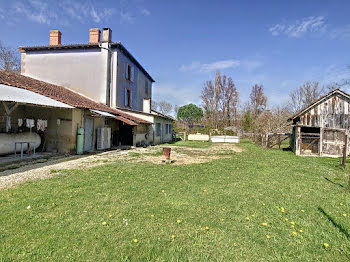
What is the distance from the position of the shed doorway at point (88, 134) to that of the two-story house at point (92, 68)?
11.9ft

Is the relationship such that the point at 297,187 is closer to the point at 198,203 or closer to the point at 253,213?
the point at 253,213

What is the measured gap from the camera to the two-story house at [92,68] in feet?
51.6

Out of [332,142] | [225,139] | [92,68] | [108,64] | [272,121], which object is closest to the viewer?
[332,142]

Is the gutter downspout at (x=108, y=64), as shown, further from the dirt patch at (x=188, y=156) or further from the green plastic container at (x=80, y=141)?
the dirt patch at (x=188, y=156)

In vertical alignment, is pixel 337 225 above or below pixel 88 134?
below

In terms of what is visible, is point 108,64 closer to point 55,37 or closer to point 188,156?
point 55,37

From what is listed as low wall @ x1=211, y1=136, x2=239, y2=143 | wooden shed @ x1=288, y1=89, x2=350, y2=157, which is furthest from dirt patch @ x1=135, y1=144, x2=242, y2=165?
low wall @ x1=211, y1=136, x2=239, y2=143

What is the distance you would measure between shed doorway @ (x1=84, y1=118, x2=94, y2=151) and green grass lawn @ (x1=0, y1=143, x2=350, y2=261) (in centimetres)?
645

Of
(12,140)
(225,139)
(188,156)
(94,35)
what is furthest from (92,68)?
(225,139)

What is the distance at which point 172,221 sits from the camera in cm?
317

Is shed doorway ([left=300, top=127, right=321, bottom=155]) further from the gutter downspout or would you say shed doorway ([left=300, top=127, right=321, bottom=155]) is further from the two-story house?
the gutter downspout

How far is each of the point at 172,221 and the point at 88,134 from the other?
10.1 m

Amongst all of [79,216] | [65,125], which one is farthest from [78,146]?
[79,216]

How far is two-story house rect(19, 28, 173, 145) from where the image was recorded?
15.7 m
